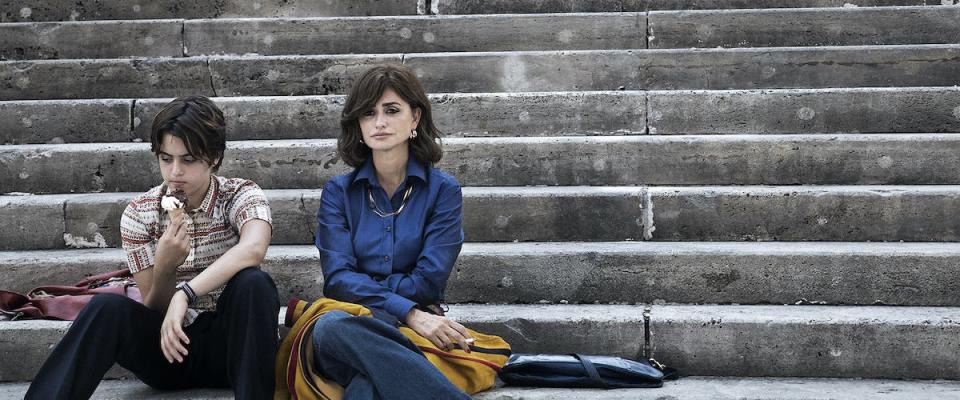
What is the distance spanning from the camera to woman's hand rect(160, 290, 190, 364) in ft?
10.6

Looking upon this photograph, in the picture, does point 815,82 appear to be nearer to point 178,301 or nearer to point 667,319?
point 667,319

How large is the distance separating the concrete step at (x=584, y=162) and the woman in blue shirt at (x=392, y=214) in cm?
101

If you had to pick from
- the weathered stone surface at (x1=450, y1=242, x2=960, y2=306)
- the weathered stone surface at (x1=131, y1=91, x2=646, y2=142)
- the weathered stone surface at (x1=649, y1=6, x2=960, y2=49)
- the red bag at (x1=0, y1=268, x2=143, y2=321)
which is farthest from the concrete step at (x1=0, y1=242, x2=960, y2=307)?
the weathered stone surface at (x1=649, y1=6, x2=960, y2=49)

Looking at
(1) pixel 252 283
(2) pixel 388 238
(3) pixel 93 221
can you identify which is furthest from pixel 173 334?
(3) pixel 93 221

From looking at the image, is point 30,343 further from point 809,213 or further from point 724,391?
point 809,213

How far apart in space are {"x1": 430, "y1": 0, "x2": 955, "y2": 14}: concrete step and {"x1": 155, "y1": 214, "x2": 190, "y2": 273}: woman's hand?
126 inches

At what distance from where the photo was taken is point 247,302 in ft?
10.9

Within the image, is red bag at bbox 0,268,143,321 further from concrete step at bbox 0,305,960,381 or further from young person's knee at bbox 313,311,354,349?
young person's knee at bbox 313,311,354,349

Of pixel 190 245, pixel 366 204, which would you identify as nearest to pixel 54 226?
pixel 190 245

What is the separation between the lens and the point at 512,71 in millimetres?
5449

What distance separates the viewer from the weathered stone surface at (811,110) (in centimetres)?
491

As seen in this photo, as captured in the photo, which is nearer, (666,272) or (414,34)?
(666,272)

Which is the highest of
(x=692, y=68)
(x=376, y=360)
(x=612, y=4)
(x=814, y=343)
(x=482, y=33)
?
(x=612, y=4)

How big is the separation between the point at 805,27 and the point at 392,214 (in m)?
3.05
